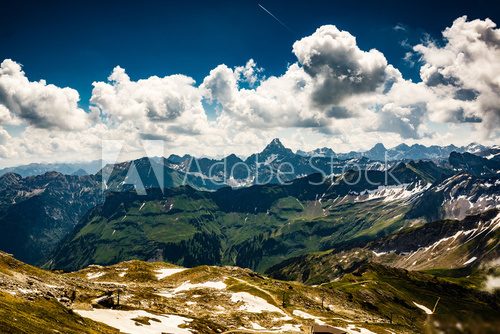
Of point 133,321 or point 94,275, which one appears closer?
point 133,321

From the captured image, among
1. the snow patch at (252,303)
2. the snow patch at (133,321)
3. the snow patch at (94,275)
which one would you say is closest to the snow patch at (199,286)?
the snow patch at (252,303)

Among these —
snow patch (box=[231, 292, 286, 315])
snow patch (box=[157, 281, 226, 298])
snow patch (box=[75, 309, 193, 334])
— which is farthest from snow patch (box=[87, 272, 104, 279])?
snow patch (box=[75, 309, 193, 334])

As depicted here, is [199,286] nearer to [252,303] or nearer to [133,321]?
[252,303]

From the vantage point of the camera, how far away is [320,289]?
7525 inches

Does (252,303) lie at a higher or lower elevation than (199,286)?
higher

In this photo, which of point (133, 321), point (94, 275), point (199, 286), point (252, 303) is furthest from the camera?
point (94, 275)

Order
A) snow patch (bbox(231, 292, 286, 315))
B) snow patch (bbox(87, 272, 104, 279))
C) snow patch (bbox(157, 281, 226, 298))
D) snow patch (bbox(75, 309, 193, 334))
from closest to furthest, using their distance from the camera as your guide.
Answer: snow patch (bbox(75, 309, 193, 334)) < snow patch (bbox(231, 292, 286, 315)) < snow patch (bbox(157, 281, 226, 298)) < snow patch (bbox(87, 272, 104, 279))

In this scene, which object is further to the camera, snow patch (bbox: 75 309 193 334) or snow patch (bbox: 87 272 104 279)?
snow patch (bbox: 87 272 104 279)

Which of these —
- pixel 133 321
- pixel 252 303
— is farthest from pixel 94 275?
pixel 133 321

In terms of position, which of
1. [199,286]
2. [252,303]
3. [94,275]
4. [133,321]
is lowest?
[94,275]

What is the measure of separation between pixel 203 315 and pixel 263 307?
3205 centimetres

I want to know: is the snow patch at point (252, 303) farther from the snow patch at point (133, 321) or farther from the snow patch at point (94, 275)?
the snow patch at point (94, 275)

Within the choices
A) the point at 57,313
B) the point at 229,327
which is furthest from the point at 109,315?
the point at 229,327

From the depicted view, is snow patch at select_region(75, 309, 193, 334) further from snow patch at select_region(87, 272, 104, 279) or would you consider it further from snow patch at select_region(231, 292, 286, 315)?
snow patch at select_region(87, 272, 104, 279)
